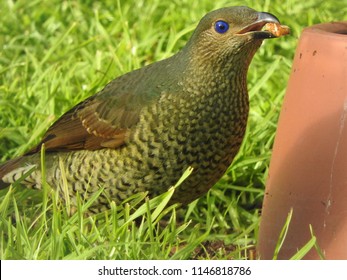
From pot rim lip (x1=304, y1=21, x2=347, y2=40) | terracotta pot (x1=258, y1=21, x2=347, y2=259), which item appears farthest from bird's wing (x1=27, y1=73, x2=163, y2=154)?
pot rim lip (x1=304, y1=21, x2=347, y2=40)

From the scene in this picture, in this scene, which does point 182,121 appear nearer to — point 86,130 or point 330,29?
point 86,130

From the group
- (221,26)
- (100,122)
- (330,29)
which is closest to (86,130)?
(100,122)

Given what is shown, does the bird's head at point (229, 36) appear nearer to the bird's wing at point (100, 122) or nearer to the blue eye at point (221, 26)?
the blue eye at point (221, 26)

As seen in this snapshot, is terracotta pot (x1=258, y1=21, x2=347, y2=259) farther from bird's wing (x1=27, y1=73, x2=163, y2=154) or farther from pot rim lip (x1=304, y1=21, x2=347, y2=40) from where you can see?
bird's wing (x1=27, y1=73, x2=163, y2=154)

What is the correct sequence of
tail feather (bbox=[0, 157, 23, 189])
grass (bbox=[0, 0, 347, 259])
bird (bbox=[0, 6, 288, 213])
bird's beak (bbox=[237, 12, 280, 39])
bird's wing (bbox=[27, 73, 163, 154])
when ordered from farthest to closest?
tail feather (bbox=[0, 157, 23, 189]) → bird's wing (bbox=[27, 73, 163, 154]) → bird (bbox=[0, 6, 288, 213]) → bird's beak (bbox=[237, 12, 280, 39]) → grass (bbox=[0, 0, 347, 259])

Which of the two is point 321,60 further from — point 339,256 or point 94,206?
point 94,206

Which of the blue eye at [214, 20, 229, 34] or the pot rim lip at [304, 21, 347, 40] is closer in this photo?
the pot rim lip at [304, 21, 347, 40]

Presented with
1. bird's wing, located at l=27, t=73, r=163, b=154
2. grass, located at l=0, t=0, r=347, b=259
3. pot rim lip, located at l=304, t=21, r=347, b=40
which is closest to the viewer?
grass, located at l=0, t=0, r=347, b=259

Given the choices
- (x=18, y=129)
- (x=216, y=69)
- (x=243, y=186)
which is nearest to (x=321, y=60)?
(x=216, y=69)

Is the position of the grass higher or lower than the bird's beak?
lower
